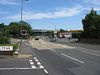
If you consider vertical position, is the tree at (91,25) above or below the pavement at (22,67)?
above

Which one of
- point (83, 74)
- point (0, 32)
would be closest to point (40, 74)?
point (83, 74)

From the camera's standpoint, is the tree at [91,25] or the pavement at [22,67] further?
the tree at [91,25]

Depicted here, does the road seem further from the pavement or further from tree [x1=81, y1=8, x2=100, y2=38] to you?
tree [x1=81, y1=8, x2=100, y2=38]

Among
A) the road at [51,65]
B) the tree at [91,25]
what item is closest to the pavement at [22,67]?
the road at [51,65]

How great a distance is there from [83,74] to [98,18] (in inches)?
2830

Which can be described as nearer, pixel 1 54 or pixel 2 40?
pixel 1 54

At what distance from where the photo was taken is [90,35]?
89.4 metres

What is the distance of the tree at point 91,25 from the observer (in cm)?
8506

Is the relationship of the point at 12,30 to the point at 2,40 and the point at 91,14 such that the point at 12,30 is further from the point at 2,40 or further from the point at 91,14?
the point at 2,40

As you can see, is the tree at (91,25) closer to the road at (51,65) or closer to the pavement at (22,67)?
the road at (51,65)

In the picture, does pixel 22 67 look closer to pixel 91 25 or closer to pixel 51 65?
pixel 51 65

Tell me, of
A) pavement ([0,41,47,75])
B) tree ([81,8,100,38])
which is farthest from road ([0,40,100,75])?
tree ([81,8,100,38])

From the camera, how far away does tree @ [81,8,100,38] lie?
8506 cm

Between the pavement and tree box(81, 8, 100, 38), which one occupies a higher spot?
tree box(81, 8, 100, 38)
